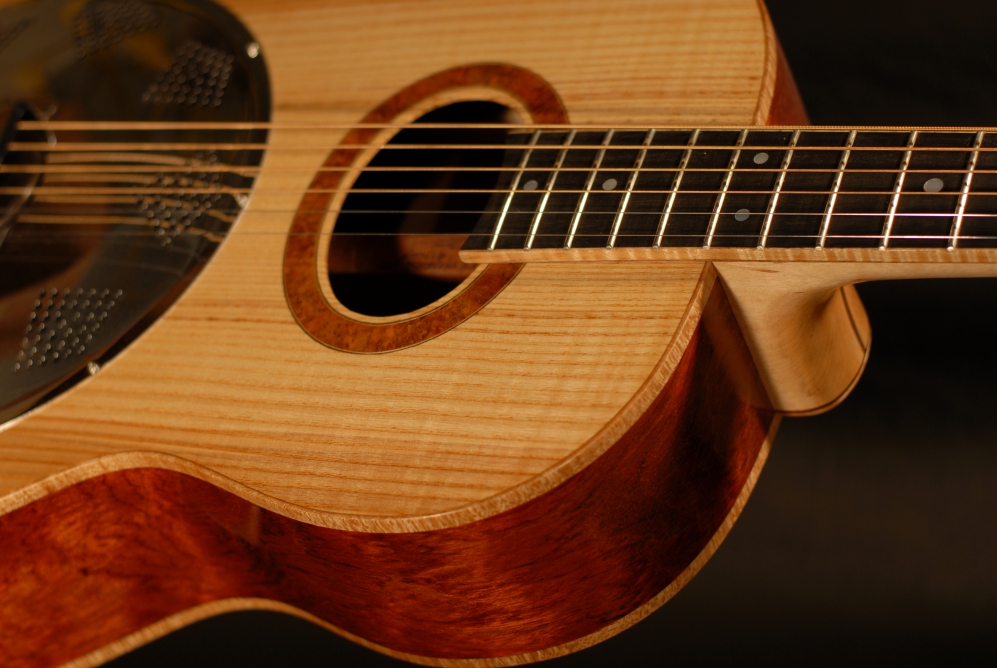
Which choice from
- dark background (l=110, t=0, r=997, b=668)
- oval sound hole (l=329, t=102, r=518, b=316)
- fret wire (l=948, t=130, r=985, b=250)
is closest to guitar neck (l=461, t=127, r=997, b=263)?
fret wire (l=948, t=130, r=985, b=250)

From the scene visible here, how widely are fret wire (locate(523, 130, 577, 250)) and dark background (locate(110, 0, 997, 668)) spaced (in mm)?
529

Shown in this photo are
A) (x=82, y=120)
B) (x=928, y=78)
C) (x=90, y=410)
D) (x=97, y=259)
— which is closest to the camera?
(x=90, y=410)

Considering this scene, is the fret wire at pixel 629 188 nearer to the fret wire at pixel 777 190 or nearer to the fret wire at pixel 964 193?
the fret wire at pixel 777 190

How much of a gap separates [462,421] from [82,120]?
2.07 ft

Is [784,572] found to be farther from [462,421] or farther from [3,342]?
[3,342]

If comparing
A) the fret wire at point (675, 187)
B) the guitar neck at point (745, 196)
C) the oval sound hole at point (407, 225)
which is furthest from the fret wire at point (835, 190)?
the oval sound hole at point (407, 225)

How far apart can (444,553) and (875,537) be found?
0.59 meters

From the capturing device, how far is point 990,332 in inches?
46.3

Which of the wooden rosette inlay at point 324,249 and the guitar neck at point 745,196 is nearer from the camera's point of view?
the guitar neck at point 745,196

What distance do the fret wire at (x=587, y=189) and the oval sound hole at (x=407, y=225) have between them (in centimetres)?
15

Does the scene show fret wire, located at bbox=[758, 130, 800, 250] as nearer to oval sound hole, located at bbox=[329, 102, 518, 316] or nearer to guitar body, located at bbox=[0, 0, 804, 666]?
guitar body, located at bbox=[0, 0, 804, 666]

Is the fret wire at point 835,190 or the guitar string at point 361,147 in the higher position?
the guitar string at point 361,147

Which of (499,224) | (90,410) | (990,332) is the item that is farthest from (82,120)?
(990,332)

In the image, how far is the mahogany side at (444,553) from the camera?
2.43 feet
